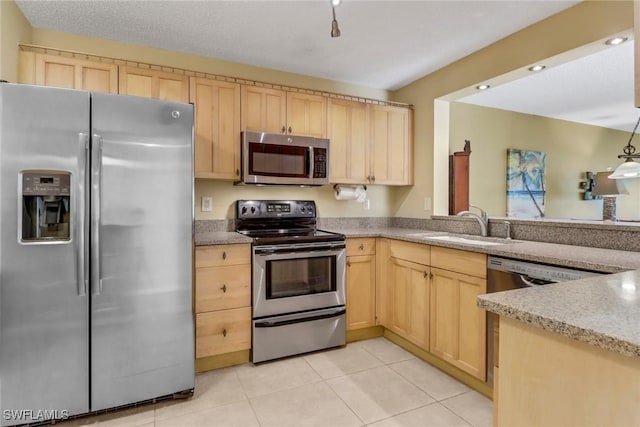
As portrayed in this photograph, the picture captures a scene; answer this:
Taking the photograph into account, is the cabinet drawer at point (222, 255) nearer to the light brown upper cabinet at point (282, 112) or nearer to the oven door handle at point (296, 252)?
the oven door handle at point (296, 252)

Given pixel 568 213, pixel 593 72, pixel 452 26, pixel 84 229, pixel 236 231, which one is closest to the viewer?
pixel 84 229

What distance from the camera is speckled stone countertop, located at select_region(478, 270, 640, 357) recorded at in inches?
25.2

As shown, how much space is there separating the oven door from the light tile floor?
0.41m

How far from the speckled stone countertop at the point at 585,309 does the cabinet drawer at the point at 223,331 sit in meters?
1.88

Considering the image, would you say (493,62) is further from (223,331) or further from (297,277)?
(223,331)

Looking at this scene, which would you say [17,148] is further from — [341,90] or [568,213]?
[568,213]

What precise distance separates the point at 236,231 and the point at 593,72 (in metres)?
3.51

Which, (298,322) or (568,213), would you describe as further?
(568,213)

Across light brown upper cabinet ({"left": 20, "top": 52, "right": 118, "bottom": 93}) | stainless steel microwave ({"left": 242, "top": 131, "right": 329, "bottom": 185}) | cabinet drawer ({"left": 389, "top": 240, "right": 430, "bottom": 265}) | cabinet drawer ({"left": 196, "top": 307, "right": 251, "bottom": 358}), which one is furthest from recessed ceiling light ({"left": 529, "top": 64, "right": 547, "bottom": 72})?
light brown upper cabinet ({"left": 20, "top": 52, "right": 118, "bottom": 93})

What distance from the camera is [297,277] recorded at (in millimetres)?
2578

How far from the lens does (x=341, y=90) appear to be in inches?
132

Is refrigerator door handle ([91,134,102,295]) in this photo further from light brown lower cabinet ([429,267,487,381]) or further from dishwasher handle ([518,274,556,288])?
dishwasher handle ([518,274,556,288])

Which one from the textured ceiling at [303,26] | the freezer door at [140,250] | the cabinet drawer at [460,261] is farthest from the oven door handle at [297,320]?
the textured ceiling at [303,26]

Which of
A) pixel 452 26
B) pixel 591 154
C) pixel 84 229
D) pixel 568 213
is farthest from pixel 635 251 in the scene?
pixel 591 154
